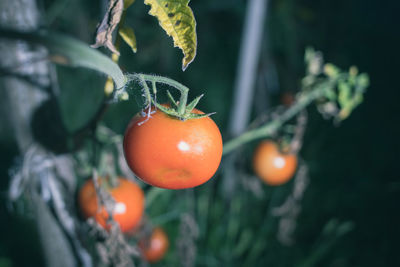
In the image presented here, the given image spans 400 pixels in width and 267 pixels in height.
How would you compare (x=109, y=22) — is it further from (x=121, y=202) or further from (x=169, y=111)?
(x=121, y=202)

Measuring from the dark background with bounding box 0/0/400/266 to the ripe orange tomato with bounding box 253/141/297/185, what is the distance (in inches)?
15.6

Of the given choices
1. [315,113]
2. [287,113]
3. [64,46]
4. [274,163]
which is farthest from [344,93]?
[315,113]

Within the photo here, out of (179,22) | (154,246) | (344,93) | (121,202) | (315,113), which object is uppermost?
(315,113)

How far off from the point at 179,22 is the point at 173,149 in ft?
0.48

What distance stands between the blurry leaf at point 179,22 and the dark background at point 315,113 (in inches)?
5.8

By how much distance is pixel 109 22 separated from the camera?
11.7 inches

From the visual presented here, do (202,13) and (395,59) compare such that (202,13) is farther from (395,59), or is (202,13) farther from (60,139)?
(60,139)

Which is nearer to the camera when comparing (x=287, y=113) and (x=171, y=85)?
(x=171, y=85)

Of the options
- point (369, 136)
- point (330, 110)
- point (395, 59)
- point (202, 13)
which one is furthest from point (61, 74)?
point (395, 59)

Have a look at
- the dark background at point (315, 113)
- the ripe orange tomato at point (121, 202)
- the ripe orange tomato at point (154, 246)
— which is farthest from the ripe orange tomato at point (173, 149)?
the ripe orange tomato at point (154, 246)

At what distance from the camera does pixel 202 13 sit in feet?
8.23

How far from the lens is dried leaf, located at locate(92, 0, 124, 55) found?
29 centimetres

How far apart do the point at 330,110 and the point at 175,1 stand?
1.98ft

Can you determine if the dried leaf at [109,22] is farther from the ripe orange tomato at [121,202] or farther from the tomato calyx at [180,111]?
the ripe orange tomato at [121,202]
